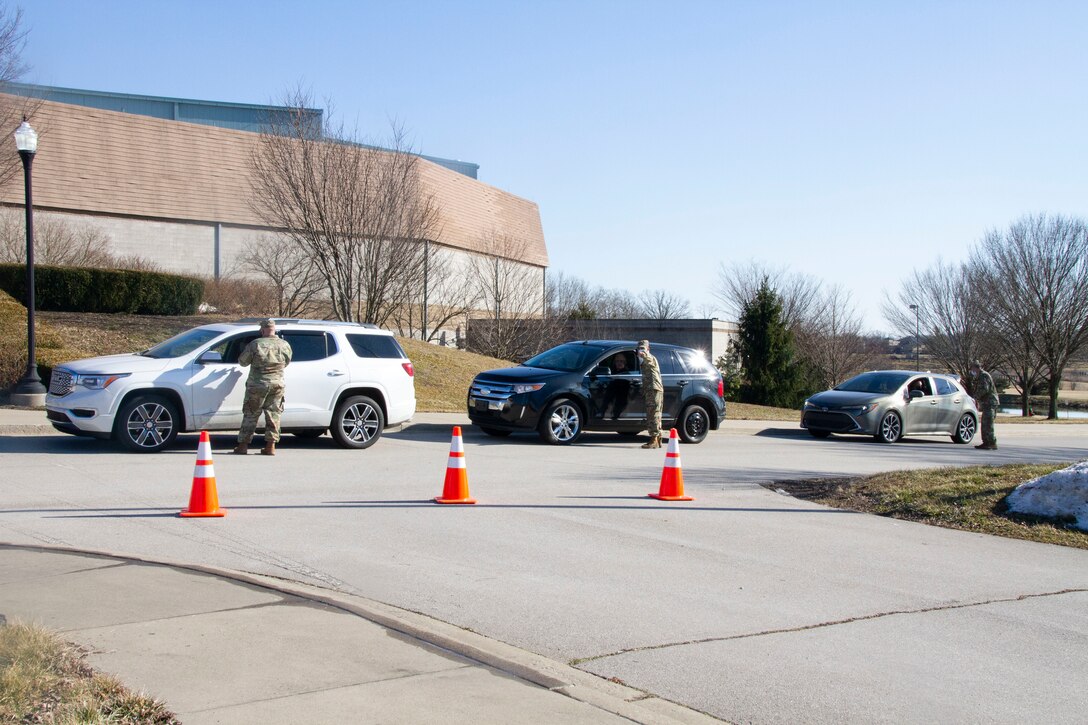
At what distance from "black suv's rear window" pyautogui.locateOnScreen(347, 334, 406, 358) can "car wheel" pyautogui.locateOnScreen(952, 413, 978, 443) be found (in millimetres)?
13678

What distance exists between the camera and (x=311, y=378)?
1491 cm

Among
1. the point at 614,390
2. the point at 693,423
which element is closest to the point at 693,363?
the point at 693,423

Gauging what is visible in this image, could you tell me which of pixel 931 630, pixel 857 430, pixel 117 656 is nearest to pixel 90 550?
pixel 117 656

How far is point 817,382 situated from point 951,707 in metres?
48.0

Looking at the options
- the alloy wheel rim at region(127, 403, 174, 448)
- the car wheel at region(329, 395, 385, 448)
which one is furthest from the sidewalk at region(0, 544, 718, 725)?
the car wheel at region(329, 395, 385, 448)

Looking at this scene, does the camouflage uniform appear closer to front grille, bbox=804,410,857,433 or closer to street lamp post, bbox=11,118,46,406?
street lamp post, bbox=11,118,46,406

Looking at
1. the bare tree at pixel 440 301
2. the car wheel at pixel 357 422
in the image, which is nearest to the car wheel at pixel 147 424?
the car wheel at pixel 357 422

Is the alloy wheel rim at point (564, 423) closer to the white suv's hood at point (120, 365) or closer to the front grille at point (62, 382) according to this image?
the white suv's hood at point (120, 365)

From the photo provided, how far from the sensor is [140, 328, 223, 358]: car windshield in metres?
14.0

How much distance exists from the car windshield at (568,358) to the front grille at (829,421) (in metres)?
6.62

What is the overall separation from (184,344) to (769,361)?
114 feet

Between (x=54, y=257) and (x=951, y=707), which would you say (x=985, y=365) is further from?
(x=951, y=707)

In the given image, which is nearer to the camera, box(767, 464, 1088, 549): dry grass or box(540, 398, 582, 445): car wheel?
box(767, 464, 1088, 549): dry grass

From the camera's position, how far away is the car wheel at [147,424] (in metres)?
13.4
